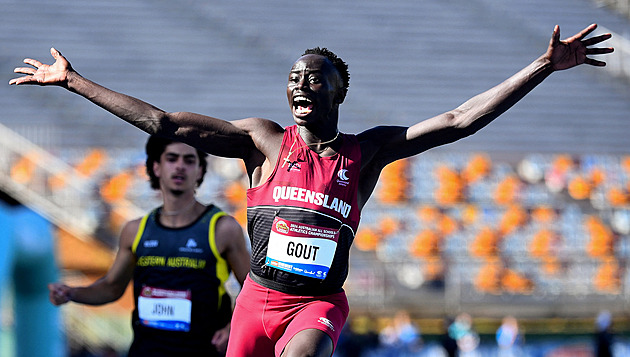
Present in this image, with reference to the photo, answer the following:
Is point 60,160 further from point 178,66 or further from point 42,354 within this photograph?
point 42,354

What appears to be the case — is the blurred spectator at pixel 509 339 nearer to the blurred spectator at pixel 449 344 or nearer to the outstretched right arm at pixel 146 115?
the blurred spectator at pixel 449 344

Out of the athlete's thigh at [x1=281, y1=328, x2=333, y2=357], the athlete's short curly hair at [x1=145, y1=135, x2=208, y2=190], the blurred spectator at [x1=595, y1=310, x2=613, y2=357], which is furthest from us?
the blurred spectator at [x1=595, y1=310, x2=613, y2=357]

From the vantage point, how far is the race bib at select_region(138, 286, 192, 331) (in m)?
5.61

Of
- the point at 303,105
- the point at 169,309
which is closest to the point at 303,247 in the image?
the point at 303,105

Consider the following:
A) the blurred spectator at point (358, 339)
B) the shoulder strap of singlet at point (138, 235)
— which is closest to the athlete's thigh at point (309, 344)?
the shoulder strap of singlet at point (138, 235)

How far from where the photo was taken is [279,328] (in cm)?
450

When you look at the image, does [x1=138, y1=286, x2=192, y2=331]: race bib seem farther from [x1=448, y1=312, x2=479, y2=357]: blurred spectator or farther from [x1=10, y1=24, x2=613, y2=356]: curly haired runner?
[x1=448, y1=312, x2=479, y2=357]: blurred spectator

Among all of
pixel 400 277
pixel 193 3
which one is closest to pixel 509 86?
pixel 400 277

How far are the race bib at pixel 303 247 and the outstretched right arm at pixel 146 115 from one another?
535 mm

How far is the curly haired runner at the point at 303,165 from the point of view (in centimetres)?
448

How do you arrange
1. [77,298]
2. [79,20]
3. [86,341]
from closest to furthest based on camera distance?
[77,298]
[86,341]
[79,20]

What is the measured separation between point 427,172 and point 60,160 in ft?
23.5

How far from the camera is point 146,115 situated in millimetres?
4531

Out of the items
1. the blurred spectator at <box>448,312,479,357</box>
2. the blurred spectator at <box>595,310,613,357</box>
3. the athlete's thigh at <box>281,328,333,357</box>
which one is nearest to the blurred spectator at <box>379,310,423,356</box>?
the blurred spectator at <box>448,312,479,357</box>
